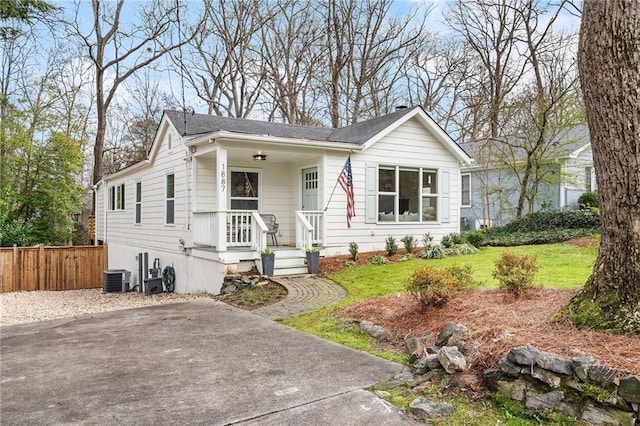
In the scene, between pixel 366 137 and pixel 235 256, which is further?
pixel 366 137

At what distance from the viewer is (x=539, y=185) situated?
1836 centimetres

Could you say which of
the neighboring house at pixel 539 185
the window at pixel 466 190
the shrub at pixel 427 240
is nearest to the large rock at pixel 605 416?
the shrub at pixel 427 240

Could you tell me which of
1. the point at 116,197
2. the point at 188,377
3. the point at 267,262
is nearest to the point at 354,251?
the point at 267,262

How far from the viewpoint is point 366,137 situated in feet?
39.6

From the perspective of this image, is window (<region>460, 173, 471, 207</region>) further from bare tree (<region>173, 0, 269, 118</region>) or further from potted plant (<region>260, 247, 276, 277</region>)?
potted plant (<region>260, 247, 276, 277</region>)

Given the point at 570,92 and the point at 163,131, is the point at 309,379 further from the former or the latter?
the point at 570,92

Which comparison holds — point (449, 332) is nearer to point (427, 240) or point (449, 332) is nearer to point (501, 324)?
point (501, 324)

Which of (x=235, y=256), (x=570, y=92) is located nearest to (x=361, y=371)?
(x=235, y=256)

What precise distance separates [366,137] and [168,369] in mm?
8791

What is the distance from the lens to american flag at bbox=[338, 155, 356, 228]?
36.7 feet

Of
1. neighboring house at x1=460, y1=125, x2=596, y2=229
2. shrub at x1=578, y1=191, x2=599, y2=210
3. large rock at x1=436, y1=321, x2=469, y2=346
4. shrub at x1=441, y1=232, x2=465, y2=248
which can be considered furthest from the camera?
neighboring house at x1=460, y1=125, x2=596, y2=229

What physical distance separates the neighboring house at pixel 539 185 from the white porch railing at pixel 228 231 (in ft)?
36.0

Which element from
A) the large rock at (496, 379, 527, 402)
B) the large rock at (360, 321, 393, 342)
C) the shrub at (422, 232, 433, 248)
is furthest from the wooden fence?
the large rock at (496, 379, 527, 402)

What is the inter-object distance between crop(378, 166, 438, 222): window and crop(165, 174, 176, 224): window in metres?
5.68
